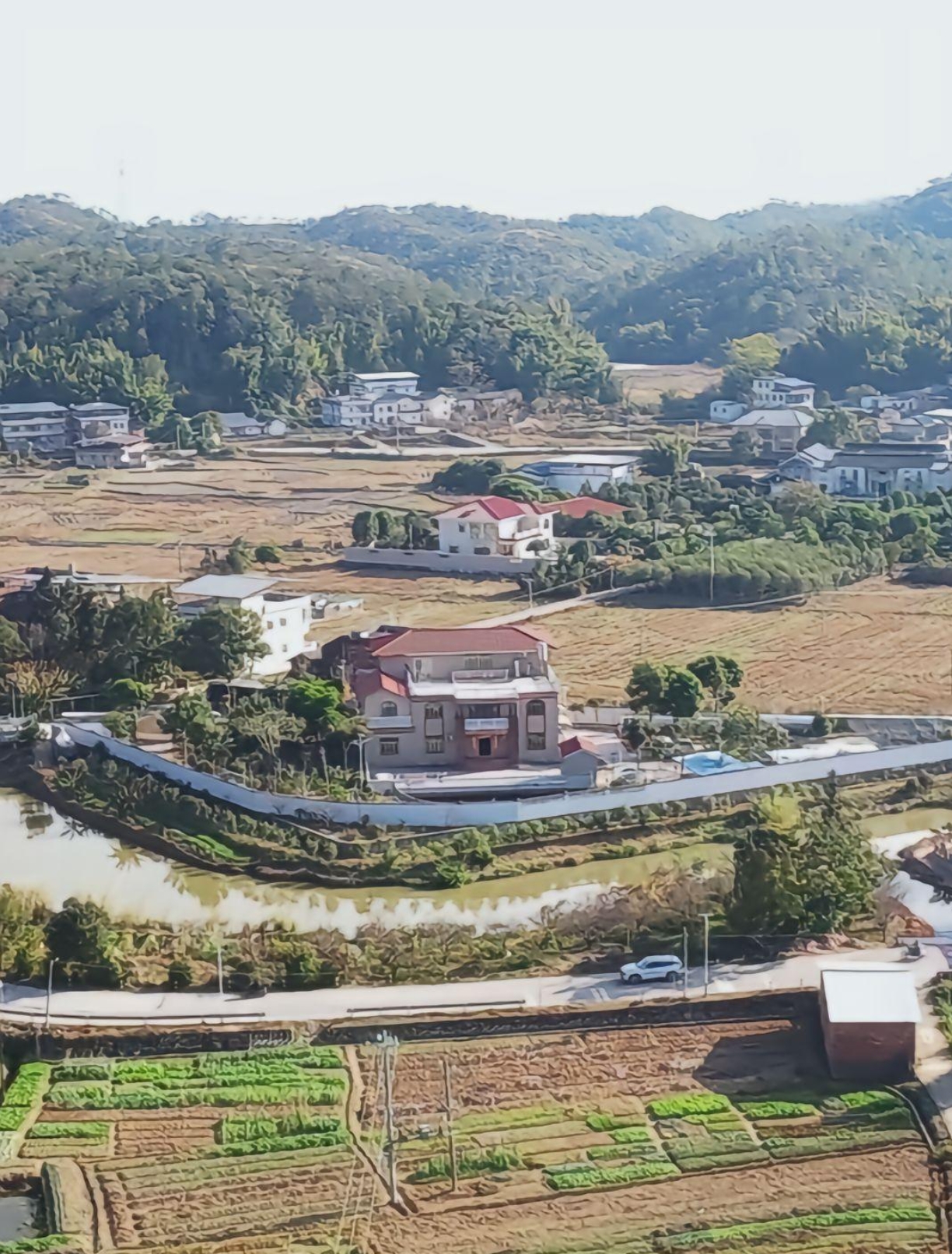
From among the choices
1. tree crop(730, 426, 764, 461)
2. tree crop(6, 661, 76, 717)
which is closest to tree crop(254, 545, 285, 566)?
tree crop(6, 661, 76, 717)

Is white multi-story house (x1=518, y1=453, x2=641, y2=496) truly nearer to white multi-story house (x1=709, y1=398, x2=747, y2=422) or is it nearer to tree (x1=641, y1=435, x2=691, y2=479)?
tree (x1=641, y1=435, x2=691, y2=479)

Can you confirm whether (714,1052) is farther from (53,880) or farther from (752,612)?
(752,612)

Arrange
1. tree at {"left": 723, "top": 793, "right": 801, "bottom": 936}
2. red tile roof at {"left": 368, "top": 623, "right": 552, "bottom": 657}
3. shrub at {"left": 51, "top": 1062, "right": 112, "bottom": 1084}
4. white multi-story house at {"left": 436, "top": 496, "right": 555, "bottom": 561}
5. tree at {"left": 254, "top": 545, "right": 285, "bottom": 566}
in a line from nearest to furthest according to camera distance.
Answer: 1. shrub at {"left": 51, "top": 1062, "right": 112, "bottom": 1084}
2. tree at {"left": 723, "top": 793, "right": 801, "bottom": 936}
3. red tile roof at {"left": 368, "top": 623, "right": 552, "bottom": 657}
4. white multi-story house at {"left": 436, "top": 496, "right": 555, "bottom": 561}
5. tree at {"left": 254, "top": 545, "right": 285, "bottom": 566}

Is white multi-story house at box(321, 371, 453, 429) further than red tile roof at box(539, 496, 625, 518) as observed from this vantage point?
Yes

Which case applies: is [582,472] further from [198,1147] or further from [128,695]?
[198,1147]

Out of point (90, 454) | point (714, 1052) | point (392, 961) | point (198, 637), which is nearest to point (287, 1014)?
point (392, 961)
